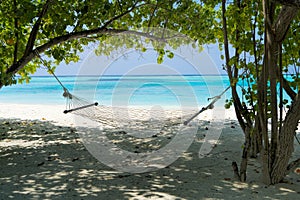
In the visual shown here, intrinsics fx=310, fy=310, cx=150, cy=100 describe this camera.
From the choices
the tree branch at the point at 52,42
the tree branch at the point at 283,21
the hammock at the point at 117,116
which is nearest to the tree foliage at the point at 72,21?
the tree branch at the point at 52,42

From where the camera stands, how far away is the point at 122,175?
2508mm

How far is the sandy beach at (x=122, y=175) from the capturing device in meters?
2.09

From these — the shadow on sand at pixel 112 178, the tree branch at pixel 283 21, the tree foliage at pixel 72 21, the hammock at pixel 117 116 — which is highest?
the tree foliage at pixel 72 21

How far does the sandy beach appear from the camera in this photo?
209 cm

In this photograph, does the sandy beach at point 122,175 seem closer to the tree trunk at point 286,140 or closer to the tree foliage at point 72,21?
the tree trunk at point 286,140

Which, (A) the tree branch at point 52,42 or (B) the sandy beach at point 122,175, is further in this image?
(A) the tree branch at point 52,42

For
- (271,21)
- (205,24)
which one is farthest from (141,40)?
(271,21)

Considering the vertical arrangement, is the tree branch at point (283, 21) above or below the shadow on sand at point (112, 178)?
above

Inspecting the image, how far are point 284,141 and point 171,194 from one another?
33.6 inches

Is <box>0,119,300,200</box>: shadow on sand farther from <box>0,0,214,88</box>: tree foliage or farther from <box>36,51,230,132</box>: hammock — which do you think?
<box>0,0,214,88</box>: tree foliage

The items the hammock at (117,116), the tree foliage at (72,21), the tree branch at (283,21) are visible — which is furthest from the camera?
the hammock at (117,116)

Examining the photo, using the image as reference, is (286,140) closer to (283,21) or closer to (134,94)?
(283,21)

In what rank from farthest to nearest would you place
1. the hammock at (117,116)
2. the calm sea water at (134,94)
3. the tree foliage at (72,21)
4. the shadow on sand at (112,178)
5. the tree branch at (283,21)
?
the calm sea water at (134,94) → the hammock at (117,116) → the tree foliage at (72,21) → the shadow on sand at (112,178) → the tree branch at (283,21)

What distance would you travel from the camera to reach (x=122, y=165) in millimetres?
2801
